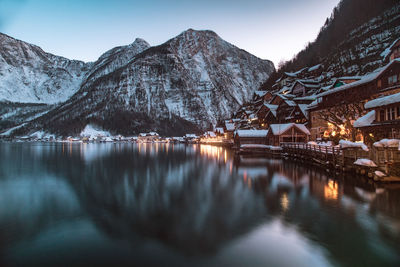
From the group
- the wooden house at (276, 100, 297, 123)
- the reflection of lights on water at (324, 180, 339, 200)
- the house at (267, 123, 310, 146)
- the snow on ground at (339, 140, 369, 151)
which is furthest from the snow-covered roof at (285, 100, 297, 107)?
the reflection of lights on water at (324, 180, 339, 200)

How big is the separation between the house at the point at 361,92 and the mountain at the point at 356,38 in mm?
25361

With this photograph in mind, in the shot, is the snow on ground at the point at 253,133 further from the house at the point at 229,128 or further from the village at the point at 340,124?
the house at the point at 229,128

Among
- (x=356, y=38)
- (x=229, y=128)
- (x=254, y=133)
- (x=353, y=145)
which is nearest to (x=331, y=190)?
(x=353, y=145)

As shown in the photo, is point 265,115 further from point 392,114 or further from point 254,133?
point 392,114

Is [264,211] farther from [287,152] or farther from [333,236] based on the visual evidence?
[287,152]

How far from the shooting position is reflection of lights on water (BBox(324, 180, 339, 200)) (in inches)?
659

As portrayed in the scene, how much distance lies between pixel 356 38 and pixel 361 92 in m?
65.5

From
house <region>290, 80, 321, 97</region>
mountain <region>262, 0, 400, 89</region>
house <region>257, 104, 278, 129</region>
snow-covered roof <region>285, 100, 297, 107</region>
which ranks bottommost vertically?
house <region>257, 104, 278, 129</region>

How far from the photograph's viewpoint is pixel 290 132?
164ft

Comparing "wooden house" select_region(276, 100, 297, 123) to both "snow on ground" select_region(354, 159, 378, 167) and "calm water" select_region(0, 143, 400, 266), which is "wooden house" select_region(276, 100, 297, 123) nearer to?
"snow on ground" select_region(354, 159, 378, 167)

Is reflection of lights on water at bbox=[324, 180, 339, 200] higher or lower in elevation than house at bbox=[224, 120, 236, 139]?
lower

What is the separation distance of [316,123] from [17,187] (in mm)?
50879

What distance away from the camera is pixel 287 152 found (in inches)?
1799

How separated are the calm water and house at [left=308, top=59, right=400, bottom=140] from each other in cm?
1962
